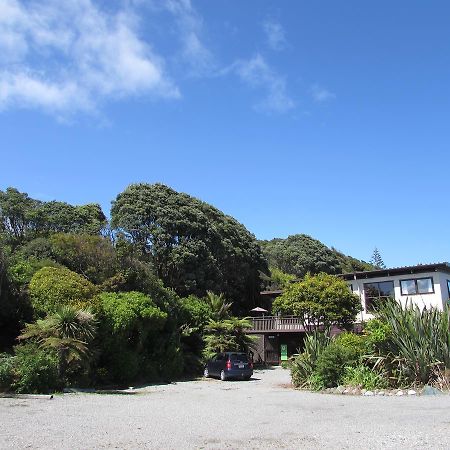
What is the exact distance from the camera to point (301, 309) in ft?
97.7

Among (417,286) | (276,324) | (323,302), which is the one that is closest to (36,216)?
(276,324)

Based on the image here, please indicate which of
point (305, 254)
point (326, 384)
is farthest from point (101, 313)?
point (305, 254)

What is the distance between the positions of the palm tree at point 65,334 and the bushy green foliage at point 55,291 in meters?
1.81

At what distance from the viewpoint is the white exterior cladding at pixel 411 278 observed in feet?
112

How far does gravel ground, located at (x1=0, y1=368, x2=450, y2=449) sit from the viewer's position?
8.17m

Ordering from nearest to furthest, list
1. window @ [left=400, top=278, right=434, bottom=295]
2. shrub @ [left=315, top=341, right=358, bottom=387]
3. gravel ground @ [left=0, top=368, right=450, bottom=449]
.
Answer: gravel ground @ [left=0, top=368, right=450, bottom=449] < shrub @ [left=315, top=341, right=358, bottom=387] < window @ [left=400, top=278, right=434, bottom=295]

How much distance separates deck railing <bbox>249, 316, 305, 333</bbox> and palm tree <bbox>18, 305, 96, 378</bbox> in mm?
21044

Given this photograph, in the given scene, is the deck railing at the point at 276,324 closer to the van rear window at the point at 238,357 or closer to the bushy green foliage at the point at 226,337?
→ the bushy green foliage at the point at 226,337

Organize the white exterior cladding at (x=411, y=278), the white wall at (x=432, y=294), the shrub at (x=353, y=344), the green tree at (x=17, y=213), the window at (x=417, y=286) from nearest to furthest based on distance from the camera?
the shrub at (x=353, y=344)
the white wall at (x=432, y=294)
the white exterior cladding at (x=411, y=278)
the window at (x=417, y=286)
the green tree at (x=17, y=213)

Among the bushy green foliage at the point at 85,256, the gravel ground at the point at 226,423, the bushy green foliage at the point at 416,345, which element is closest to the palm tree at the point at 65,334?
the gravel ground at the point at 226,423

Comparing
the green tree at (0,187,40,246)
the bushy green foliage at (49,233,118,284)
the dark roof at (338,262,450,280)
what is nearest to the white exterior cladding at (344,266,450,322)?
the dark roof at (338,262,450,280)

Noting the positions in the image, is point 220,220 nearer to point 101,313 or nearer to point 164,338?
point 164,338

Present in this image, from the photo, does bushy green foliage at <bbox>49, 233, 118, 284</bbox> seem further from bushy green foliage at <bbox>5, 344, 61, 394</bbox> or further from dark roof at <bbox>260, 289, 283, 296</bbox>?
dark roof at <bbox>260, 289, 283, 296</bbox>

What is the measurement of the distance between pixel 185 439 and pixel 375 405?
22.0 ft
